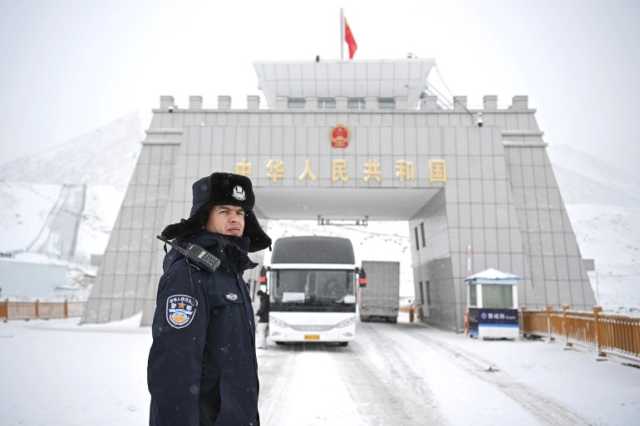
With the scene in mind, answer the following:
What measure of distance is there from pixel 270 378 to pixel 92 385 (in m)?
3.31

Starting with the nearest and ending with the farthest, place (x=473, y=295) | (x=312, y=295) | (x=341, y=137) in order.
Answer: (x=312, y=295)
(x=473, y=295)
(x=341, y=137)

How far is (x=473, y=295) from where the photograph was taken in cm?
1956

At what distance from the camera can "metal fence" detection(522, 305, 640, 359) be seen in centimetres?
1056

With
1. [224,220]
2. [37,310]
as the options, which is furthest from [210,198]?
[37,310]

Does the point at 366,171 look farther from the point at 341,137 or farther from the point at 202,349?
the point at 202,349

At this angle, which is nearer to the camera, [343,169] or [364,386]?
[364,386]

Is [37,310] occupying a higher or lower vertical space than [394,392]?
higher

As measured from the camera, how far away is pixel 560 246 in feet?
84.3

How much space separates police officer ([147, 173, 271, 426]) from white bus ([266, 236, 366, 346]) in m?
12.1

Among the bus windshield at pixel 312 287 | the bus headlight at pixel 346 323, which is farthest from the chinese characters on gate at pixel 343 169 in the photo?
the bus headlight at pixel 346 323

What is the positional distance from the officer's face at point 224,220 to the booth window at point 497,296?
18.3 meters

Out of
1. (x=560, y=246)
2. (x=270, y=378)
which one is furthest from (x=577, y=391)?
(x=560, y=246)

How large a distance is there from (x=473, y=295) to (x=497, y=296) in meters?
0.96

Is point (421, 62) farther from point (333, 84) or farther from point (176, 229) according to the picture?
point (176, 229)
